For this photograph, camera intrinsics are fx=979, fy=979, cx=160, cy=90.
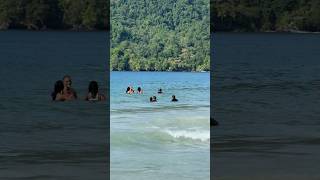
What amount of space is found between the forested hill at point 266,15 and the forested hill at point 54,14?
49.8 feet

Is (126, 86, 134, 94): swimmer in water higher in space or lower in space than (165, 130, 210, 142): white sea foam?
lower

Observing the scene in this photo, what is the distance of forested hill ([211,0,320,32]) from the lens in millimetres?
124375

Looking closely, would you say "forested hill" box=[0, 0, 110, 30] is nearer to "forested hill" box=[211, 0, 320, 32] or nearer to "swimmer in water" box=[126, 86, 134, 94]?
"forested hill" box=[211, 0, 320, 32]

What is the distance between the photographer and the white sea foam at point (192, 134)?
2394 centimetres

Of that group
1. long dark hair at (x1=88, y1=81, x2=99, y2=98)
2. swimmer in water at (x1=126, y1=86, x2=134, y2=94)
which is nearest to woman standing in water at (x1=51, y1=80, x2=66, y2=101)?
long dark hair at (x1=88, y1=81, x2=99, y2=98)

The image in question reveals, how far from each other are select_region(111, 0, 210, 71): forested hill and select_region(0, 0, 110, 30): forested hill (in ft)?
61.9

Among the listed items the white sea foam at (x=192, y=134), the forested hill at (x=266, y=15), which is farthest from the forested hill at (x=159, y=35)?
the white sea foam at (x=192, y=134)

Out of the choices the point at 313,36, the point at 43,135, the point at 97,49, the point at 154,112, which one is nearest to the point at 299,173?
the point at 43,135

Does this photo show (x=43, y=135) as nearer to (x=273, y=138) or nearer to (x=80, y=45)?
(x=273, y=138)

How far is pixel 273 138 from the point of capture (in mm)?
24344

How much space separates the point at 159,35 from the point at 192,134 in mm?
55252

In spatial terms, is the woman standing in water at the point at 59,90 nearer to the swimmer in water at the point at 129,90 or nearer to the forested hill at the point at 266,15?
the swimmer in water at the point at 129,90

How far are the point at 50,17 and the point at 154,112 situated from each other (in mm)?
95202

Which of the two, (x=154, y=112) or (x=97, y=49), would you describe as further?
(x=97, y=49)
